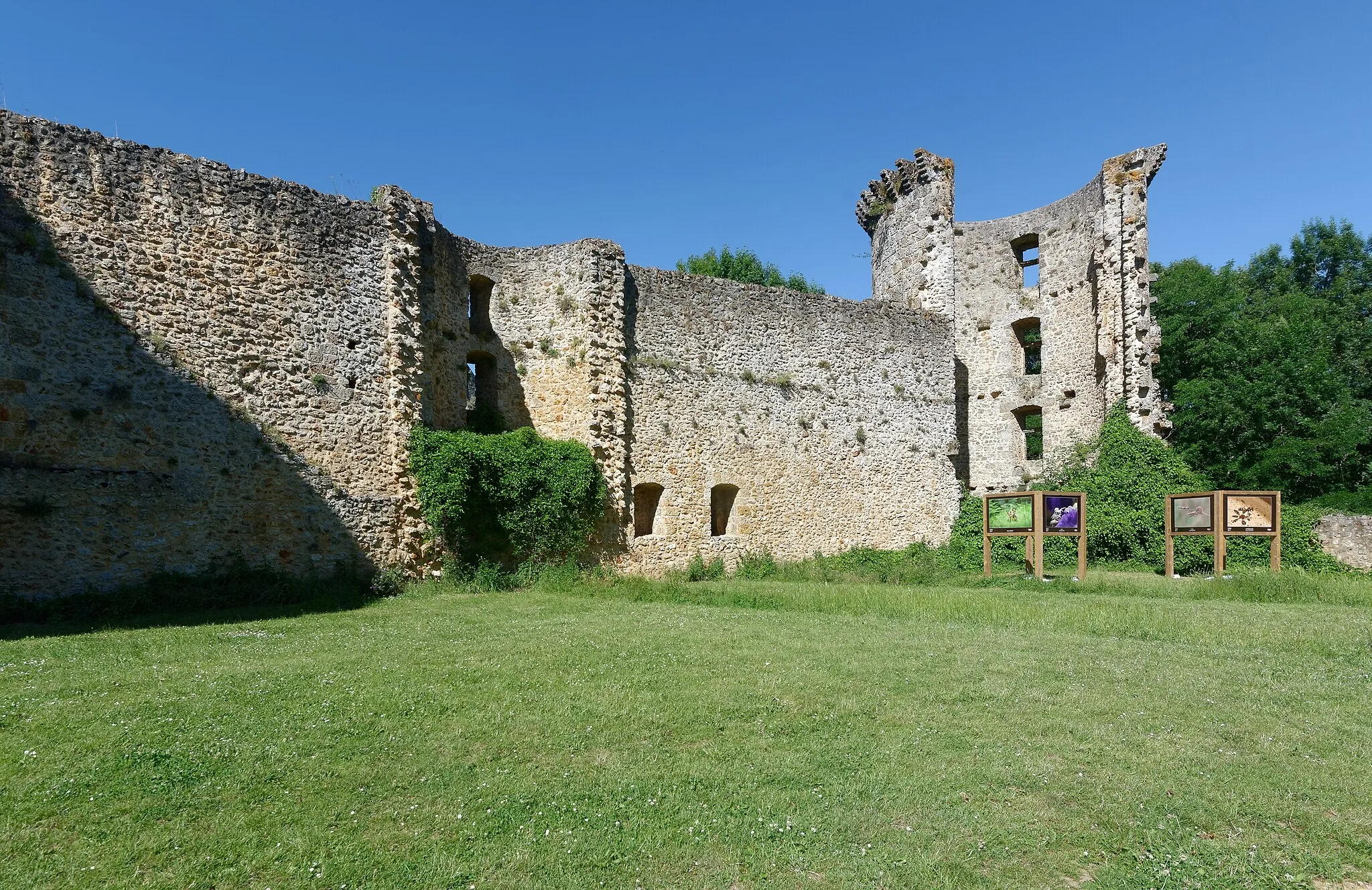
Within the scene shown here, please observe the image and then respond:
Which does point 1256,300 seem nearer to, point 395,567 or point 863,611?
point 863,611

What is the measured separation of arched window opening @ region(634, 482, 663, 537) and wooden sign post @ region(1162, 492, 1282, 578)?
9.88 meters

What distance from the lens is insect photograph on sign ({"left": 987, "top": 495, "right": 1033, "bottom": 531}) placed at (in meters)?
15.4

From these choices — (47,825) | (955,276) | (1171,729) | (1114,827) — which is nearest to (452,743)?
(47,825)

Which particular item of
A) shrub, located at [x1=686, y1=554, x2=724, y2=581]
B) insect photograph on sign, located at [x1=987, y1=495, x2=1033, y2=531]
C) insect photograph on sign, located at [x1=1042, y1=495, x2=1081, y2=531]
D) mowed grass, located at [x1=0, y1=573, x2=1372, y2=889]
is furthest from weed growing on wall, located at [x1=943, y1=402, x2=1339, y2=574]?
mowed grass, located at [x1=0, y1=573, x2=1372, y2=889]

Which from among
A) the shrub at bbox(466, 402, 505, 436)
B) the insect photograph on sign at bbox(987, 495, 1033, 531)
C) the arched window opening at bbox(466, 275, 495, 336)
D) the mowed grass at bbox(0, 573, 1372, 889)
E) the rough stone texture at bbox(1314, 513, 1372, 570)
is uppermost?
the arched window opening at bbox(466, 275, 495, 336)

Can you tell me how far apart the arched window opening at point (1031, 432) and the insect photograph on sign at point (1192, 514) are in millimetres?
6435

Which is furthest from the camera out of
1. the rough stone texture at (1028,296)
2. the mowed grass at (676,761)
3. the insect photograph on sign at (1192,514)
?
the rough stone texture at (1028,296)

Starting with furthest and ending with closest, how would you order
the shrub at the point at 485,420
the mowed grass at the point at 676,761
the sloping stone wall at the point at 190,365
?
the shrub at the point at 485,420 → the sloping stone wall at the point at 190,365 → the mowed grass at the point at 676,761

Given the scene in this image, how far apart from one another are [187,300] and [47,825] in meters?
8.99

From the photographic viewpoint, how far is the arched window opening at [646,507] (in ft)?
Answer: 52.7

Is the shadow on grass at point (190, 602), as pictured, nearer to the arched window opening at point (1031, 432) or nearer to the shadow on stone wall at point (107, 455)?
the shadow on stone wall at point (107, 455)

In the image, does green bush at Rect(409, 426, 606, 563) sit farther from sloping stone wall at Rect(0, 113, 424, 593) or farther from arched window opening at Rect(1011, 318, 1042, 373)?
arched window opening at Rect(1011, 318, 1042, 373)

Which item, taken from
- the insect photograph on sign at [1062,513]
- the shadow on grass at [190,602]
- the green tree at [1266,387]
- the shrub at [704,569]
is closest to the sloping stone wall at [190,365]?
the shadow on grass at [190,602]

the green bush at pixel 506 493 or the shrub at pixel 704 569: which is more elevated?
the green bush at pixel 506 493
